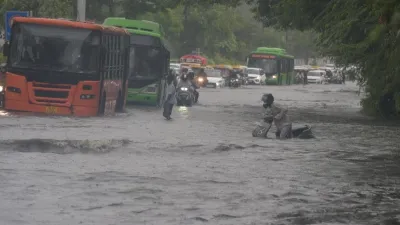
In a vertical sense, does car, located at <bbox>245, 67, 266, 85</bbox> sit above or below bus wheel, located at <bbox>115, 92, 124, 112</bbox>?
below

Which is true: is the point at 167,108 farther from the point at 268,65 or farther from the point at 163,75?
the point at 268,65

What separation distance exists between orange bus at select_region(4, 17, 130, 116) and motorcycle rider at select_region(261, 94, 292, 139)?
245 inches

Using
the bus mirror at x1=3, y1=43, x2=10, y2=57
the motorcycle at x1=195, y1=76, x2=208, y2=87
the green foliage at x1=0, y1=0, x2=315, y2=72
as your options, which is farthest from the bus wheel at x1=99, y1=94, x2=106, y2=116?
the motorcycle at x1=195, y1=76, x2=208, y2=87

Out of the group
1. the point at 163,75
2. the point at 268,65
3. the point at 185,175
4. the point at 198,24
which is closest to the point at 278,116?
the point at 185,175

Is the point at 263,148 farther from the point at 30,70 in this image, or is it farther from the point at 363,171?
the point at 30,70

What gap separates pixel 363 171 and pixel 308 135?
7.21m

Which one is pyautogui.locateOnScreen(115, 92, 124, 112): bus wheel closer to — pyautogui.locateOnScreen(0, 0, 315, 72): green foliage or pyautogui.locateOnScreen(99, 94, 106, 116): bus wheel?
pyautogui.locateOnScreen(99, 94, 106, 116): bus wheel

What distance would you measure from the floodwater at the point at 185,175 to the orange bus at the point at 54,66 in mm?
784

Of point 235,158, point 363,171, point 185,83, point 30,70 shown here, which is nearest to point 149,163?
point 235,158

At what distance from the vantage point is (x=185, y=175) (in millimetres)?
16531

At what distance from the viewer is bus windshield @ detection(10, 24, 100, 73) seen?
28.2m

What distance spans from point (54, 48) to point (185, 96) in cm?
1425

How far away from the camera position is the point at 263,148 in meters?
22.3

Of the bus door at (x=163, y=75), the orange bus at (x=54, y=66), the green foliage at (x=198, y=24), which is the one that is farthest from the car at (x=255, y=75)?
the orange bus at (x=54, y=66)
